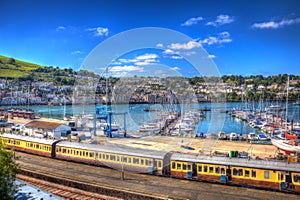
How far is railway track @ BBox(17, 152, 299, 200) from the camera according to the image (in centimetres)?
934

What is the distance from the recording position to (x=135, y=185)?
1046cm

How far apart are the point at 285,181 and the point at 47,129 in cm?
1625

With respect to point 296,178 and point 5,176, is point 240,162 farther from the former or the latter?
A: point 5,176

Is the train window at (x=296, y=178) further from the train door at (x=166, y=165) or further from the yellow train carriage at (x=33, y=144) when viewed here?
the yellow train carriage at (x=33, y=144)

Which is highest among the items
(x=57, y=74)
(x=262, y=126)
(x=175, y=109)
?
(x=57, y=74)

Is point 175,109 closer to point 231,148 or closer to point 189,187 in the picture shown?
point 231,148

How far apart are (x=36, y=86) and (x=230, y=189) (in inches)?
4117

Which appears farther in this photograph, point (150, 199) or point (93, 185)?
point (93, 185)

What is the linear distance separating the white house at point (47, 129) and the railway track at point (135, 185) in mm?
5627

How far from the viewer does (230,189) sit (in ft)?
32.6

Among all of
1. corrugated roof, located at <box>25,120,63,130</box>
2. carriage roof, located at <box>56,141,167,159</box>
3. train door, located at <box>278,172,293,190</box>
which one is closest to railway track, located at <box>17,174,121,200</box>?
carriage roof, located at <box>56,141,167,159</box>

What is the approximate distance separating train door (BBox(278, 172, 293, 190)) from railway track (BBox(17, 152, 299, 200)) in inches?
11.1


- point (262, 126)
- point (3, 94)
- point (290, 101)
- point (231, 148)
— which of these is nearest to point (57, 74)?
point (3, 94)

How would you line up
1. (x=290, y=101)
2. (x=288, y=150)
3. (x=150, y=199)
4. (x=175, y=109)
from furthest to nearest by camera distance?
(x=290, y=101) < (x=175, y=109) < (x=288, y=150) < (x=150, y=199)
